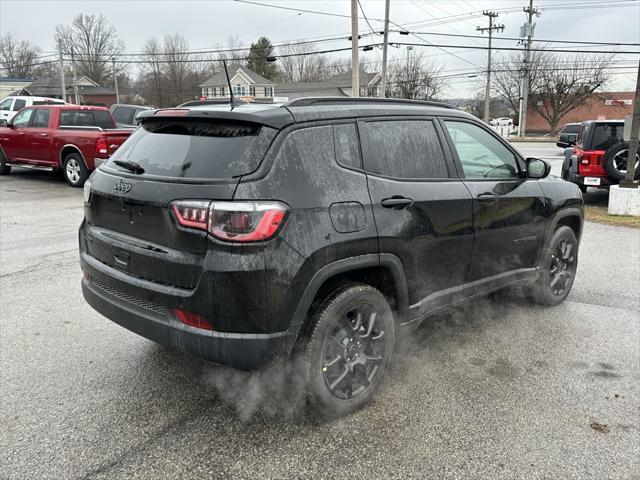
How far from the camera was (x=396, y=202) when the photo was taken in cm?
306

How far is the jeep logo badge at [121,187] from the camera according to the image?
2877 millimetres

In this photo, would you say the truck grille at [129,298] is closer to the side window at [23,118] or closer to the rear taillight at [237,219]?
the rear taillight at [237,219]

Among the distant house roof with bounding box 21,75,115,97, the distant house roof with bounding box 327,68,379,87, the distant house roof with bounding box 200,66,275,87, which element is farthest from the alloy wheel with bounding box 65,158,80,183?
the distant house roof with bounding box 21,75,115,97

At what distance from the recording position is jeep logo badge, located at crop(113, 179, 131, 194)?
9.44ft

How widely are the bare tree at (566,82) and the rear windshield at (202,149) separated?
56492 millimetres

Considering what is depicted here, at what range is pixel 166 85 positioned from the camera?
67375 mm

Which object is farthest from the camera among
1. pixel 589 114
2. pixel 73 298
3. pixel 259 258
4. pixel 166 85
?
pixel 166 85

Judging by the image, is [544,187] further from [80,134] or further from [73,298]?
[80,134]

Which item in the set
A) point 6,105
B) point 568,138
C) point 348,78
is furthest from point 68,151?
point 348,78

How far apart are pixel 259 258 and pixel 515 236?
2457 millimetres

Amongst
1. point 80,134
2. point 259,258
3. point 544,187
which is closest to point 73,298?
point 259,258

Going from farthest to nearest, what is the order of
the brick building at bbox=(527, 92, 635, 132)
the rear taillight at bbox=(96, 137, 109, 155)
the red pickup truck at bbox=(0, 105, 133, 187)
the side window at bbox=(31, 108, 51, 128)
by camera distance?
the brick building at bbox=(527, 92, 635, 132), the side window at bbox=(31, 108, 51, 128), the red pickup truck at bbox=(0, 105, 133, 187), the rear taillight at bbox=(96, 137, 109, 155)

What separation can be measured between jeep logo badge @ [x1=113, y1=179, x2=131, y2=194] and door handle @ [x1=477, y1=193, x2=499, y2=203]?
2.36m

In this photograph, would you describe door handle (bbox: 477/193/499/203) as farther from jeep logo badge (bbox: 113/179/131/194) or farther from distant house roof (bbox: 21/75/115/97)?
distant house roof (bbox: 21/75/115/97)
